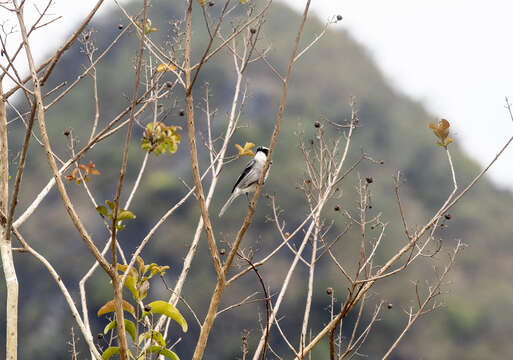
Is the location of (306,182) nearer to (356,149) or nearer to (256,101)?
(356,149)

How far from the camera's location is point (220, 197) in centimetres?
2905

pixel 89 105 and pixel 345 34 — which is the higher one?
pixel 345 34

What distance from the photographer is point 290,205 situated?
30422mm

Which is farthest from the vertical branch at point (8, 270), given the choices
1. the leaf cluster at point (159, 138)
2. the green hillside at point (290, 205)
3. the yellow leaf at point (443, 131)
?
the green hillside at point (290, 205)

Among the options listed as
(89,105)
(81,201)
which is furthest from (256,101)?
(81,201)

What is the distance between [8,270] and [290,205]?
27.8 m

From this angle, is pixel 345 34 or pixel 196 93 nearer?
pixel 196 93

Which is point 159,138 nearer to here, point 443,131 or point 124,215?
point 124,215

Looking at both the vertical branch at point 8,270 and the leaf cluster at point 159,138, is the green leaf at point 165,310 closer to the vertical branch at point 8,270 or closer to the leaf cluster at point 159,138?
the vertical branch at point 8,270

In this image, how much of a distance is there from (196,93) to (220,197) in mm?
5491

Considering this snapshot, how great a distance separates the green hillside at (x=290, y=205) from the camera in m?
26.1

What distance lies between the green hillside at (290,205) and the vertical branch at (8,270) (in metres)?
19.2

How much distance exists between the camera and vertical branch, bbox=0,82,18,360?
8.63 feet

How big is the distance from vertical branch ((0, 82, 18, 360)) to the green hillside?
756 inches
